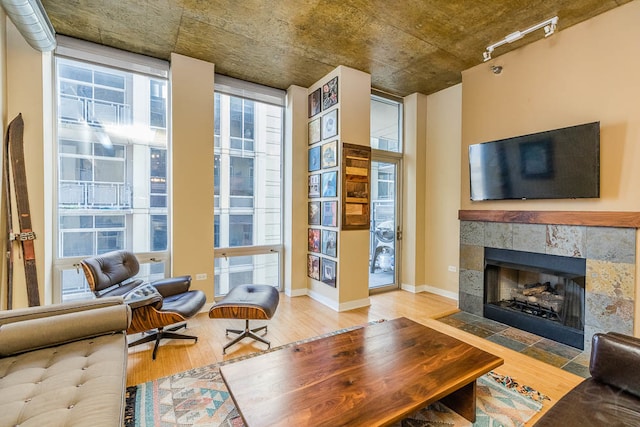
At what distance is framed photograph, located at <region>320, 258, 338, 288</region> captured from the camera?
3949 millimetres

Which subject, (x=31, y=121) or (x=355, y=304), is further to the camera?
(x=355, y=304)

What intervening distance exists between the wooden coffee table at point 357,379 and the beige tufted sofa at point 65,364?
576mm

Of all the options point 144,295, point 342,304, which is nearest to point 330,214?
point 342,304

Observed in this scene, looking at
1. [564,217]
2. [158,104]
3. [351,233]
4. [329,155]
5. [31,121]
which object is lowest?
[351,233]

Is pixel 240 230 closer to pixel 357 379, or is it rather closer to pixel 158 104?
pixel 158 104

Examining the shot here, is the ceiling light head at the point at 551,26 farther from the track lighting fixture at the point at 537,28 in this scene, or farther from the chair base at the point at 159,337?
the chair base at the point at 159,337

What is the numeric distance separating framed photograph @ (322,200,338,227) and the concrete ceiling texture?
71.2 inches

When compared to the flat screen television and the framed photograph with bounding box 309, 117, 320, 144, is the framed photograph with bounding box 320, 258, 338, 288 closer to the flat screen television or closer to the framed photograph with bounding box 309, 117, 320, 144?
the framed photograph with bounding box 309, 117, 320, 144

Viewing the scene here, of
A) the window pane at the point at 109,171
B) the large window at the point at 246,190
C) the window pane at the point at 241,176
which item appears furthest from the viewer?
the window pane at the point at 241,176

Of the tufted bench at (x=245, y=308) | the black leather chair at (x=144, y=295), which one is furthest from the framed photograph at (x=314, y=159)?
the black leather chair at (x=144, y=295)

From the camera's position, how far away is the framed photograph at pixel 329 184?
3.96 meters

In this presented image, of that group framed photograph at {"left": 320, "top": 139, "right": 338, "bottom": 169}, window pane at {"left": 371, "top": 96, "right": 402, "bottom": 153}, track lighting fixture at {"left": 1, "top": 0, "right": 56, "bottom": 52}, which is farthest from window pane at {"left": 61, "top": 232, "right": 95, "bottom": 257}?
window pane at {"left": 371, "top": 96, "right": 402, "bottom": 153}

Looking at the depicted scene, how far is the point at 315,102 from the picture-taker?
14.2ft

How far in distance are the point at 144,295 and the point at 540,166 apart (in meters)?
4.03
